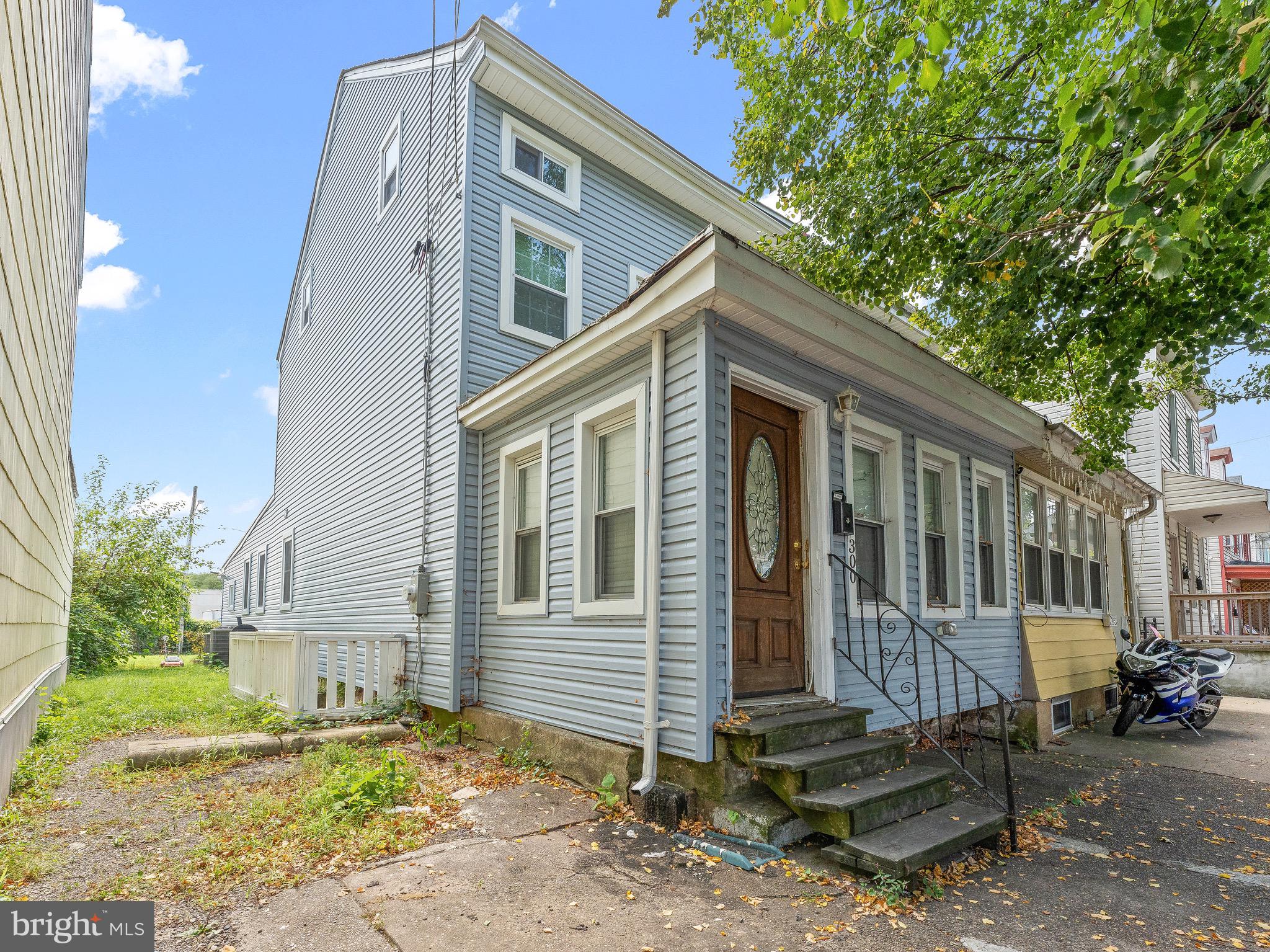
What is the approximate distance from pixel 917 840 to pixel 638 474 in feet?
9.25

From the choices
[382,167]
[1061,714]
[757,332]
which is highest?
[382,167]

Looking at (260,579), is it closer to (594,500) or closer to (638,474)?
(594,500)

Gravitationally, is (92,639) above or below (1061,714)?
above

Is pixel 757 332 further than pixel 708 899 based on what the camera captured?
Yes

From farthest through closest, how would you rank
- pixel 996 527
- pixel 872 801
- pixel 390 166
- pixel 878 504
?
pixel 390 166, pixel 996 527, pixel 878 504, pixel 872 801

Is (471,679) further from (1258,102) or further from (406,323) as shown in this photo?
(1258,102)

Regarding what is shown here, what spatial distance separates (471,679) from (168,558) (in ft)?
53.8

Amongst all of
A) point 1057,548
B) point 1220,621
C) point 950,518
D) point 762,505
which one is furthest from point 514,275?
point 1220,621

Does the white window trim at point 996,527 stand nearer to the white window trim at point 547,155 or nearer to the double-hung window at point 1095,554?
the double-hung window at point 1095,554

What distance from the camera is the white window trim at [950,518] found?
6820 mm

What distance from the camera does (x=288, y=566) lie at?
13984 mm

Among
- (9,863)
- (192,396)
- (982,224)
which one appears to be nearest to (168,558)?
(9,863)

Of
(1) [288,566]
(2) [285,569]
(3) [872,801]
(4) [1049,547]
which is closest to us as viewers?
(3) [872,801]

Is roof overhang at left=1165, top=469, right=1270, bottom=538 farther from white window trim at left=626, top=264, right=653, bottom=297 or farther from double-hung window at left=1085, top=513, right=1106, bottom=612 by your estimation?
white window trim at left=626, top=264, right=653, bottom=297
